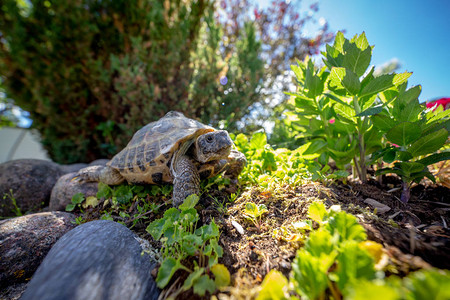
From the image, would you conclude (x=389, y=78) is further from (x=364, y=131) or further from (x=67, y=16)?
(x=67, y=16)

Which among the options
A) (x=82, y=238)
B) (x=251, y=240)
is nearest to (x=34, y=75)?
(x=82, y=238)

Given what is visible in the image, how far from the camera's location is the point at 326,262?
78 cm

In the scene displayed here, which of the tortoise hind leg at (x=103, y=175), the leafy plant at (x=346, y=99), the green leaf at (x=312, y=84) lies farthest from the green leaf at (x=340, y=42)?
the tortoise hind leg at (x=103, y=175)

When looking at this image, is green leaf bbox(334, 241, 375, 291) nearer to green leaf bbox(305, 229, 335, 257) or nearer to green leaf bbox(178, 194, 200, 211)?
green leaf bbox(305, 229, 335, 257)

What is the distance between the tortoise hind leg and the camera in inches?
88.7

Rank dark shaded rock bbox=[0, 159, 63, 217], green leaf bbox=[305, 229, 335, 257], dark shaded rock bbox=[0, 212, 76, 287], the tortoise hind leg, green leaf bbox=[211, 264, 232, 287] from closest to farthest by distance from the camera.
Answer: green leaf bbox=[305, 229, 335, 257], green leaf bbox=[211, 264, 232, 287], dark shaded rock bbox=[0, 212, 76, 287], the tortoise hind leg, dark shaded rock bbox=[0, 159, 63, 217]

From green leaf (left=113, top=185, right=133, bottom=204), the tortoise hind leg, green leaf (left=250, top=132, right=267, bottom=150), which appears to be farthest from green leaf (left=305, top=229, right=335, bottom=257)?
the tortoise hind leg

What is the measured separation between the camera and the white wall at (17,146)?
8.81 meters

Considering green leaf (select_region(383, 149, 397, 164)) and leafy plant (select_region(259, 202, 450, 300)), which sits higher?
green leaf (select_region(383, 149, 397, 164))

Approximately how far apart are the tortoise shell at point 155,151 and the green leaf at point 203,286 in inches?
45.0

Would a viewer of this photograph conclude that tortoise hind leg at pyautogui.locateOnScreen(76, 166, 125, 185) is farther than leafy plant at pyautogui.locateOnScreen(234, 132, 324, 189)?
Yes

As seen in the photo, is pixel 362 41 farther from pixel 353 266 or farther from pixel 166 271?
pixel 166 271

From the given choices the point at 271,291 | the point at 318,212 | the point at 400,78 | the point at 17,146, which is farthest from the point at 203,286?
the point at 17,146

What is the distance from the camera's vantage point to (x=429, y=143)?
4.38 ft
